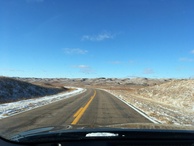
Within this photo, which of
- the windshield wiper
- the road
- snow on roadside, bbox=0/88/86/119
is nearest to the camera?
the windshield wiper

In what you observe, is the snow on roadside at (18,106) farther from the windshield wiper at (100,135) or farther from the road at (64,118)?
the windshield wiper at (100,135)

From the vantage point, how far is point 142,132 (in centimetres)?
432

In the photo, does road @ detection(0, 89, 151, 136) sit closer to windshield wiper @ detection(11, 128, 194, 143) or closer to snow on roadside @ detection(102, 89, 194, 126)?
snow on roadside @ detection(102, 89, 194, 126)

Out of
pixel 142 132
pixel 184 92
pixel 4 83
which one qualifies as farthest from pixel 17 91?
pixel 142 132

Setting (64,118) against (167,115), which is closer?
(64,118)

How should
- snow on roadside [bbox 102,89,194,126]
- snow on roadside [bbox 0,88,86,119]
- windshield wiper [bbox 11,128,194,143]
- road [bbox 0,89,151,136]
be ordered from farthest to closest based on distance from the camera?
snow on roadside [bbox 0,88,86,119]
snow on roadside [bbox 102,89,194,126]
road [bbox 0,89,151,136]
windshield wiper [bbox 11,128,194,143]

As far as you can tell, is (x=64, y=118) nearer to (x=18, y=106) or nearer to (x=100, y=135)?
(x=18, y=106)

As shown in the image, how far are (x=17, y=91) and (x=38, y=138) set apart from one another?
47.3m

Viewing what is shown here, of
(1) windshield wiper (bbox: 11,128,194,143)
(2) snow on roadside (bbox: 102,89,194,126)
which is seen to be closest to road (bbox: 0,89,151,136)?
(2) snow on roadside (bbox: 102,89,194,126)

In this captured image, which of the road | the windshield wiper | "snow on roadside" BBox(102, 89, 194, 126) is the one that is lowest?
"snow on roadside" BBox(102, 89, 194, 126)

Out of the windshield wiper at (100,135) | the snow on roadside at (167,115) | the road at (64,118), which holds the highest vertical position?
the windshield wiper at (100,135)

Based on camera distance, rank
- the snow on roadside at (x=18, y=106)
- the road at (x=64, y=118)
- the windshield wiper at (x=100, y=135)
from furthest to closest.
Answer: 1. the snow on roadside at (x=18, y=106)
2. the road at (x=64, y=118)
3. the windshield wiper at (x=100, y=135)

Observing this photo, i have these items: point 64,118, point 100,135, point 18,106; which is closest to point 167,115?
point 64,118

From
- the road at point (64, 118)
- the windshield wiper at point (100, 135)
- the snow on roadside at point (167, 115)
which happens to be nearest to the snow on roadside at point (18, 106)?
the road at point (64, 118)
